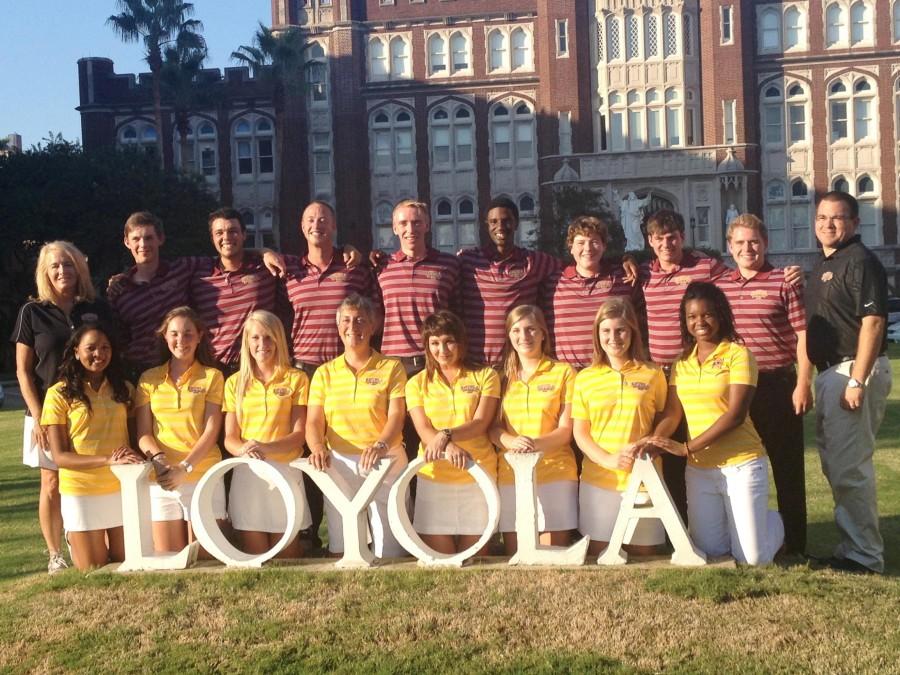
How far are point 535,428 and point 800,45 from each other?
153 ft

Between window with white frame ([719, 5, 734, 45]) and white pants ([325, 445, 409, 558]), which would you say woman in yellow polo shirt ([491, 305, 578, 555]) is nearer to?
white pants ([325, 445, 409, 558])

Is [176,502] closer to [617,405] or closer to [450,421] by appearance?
[450,421]

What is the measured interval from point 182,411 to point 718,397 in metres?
3.02

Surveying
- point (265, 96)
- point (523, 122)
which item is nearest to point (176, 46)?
point (265, 96)

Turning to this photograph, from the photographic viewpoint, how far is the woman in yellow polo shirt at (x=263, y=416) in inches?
268

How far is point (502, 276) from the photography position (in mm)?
7465

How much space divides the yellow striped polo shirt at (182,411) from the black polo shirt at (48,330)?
62 cm

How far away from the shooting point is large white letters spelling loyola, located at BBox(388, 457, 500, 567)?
21.3ft

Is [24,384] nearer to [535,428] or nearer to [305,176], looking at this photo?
[535,428]

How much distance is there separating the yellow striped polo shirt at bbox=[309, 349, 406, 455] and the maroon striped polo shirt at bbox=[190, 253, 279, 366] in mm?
973

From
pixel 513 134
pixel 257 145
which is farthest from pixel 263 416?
pixel 257 145

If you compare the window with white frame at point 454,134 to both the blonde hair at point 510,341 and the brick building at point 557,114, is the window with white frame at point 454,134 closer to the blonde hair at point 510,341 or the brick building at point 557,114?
the brick building at point 557,114

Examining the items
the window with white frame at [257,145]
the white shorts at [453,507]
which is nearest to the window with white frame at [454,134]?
the window with white frame at [257,145]

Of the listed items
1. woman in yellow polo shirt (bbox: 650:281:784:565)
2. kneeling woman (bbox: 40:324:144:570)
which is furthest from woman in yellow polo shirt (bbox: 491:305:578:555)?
kneeling woman (bbox: 40:324:144:570)
